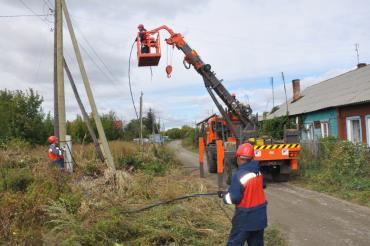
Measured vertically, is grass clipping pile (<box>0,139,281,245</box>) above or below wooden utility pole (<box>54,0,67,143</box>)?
below

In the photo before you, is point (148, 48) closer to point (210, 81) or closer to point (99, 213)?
point (210, 81)

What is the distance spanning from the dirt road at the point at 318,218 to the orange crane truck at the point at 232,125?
6.41ft

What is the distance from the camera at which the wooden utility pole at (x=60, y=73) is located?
548 inches

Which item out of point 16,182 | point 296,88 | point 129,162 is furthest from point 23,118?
point 296,88

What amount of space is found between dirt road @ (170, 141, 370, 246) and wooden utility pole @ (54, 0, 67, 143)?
22.5ft

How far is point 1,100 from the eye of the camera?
1045 inches

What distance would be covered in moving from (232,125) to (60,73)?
636 centimetres

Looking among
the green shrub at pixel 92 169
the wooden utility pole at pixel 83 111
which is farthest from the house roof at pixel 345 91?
the green shrub at pixel 92 169

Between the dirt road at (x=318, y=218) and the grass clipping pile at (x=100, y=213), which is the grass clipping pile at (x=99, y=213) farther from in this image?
the dirt road at (x=318, y=218)

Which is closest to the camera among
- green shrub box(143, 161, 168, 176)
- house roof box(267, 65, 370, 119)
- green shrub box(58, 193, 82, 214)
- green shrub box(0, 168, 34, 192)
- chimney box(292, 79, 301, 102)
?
green shrub box(58, 193, 82, 214)

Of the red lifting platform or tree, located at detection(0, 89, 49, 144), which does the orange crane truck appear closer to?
the red lifting platform

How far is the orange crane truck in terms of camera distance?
1409 centimetres

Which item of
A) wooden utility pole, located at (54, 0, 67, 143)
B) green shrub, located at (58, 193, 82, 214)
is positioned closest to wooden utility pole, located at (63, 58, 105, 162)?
wooden utility pole, located at (54, 0, 67, 143)

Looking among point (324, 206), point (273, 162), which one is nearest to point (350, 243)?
point (324, 206)
